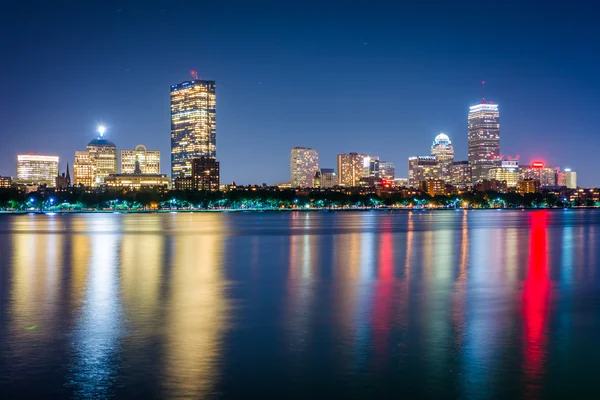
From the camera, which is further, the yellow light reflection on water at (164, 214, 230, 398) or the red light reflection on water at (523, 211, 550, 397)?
the red light reflection on water at (523, 211, 550, 397)

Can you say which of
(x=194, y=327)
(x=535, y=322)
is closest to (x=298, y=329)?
(x=194, y=327)

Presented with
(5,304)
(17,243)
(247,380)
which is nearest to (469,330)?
(247,380)

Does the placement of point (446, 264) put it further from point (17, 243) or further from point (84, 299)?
point (17, 243)

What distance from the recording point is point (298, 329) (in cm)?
1917

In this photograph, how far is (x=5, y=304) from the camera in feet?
77.3

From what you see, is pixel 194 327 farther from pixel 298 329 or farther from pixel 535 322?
pixel 535 322

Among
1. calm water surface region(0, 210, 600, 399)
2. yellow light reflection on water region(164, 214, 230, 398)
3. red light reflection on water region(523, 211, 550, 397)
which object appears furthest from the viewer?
red light reflection on water region(523, 211, 550, 397)

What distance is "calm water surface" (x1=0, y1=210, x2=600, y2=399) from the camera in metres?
13.5

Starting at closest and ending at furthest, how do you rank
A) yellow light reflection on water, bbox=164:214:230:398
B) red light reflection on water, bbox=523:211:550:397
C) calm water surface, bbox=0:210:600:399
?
calm water surface, bbox=0:210:600:399 → yellow light reflection on water, bbox=164:214:230:398 → red light reflection on water, bbox=523:211:550:397

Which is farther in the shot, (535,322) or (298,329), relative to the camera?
(535,322)

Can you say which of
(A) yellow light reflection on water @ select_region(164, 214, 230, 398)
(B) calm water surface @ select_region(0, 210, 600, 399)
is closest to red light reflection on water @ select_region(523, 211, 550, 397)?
(B) calm water surface @ select_region(0, 210, 600, 399)

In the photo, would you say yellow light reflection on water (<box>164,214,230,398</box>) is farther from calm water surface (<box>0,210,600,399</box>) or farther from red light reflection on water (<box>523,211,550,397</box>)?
red light reflection on water (<box>523,211,550,397</box>)

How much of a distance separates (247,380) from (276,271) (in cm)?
2121

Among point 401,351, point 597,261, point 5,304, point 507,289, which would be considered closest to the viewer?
point 401,351
